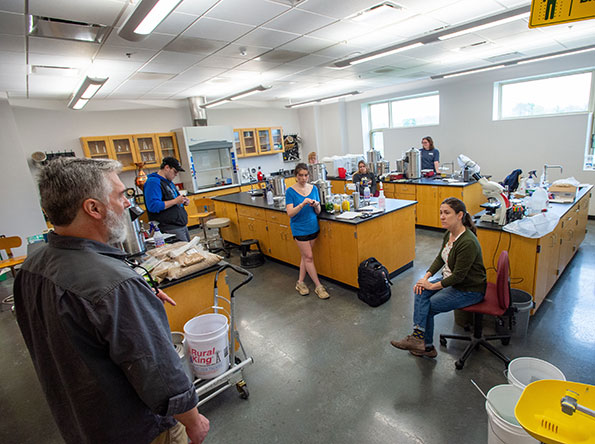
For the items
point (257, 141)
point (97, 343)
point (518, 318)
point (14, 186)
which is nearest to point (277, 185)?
point (518, 318)

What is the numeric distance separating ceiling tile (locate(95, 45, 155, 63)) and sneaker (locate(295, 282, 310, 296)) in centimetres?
322

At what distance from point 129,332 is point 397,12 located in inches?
143

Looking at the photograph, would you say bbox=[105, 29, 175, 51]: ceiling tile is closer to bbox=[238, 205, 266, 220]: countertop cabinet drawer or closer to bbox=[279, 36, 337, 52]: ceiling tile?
bbox=[279, 36, 337, 52]: ceiling tile

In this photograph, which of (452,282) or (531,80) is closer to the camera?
(452,282)

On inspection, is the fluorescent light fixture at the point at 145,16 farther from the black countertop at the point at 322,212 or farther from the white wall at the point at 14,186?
the white wall at the point at 14,186

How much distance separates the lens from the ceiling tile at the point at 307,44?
146 inches

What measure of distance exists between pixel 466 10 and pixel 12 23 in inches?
166

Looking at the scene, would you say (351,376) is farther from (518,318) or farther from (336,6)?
(336,6)

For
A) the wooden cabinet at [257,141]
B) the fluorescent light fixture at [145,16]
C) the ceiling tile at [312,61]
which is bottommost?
the wooden cabinet at [257,141]

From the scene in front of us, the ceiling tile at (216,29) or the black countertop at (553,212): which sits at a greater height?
the ceiling tile at (216,29)

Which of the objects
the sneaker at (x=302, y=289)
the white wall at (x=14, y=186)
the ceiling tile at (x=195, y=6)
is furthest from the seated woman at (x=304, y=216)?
the white wall at (x=14, y=186)

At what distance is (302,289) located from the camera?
3809 mm

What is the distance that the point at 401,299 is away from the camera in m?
3.50

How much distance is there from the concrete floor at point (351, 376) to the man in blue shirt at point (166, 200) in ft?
4.29
